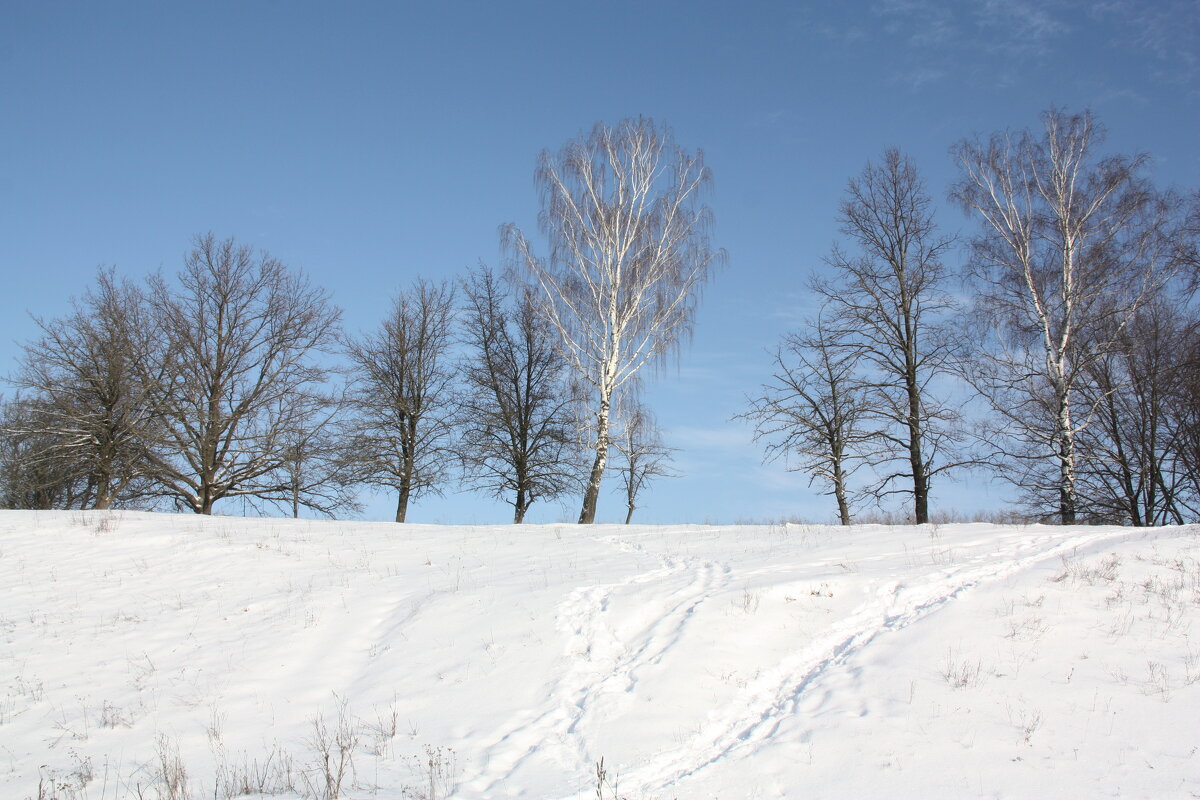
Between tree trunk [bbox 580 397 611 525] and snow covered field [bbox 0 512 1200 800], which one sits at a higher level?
tree trunk [bbox 580 397 611 525]

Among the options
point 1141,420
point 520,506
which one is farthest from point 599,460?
point 1141,420

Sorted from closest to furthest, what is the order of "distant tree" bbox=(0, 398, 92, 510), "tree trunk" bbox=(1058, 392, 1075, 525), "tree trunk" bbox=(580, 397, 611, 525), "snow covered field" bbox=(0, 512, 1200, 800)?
"snow covered field" bbox=(0, 512, 1200, 800) → "tree trunk" bbox=(1058, 392, 1075, 525) → "tree trunk" bbox=(580, 397, 611, 525) → "distant tree" bbox=(0, 398, 92, 510)

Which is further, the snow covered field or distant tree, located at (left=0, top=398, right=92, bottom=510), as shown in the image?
distant tree, located at (left=0, top=398, right=92, bottom=510)

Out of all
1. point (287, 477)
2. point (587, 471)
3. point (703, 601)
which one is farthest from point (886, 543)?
point (287, 477)

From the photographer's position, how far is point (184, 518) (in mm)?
17938

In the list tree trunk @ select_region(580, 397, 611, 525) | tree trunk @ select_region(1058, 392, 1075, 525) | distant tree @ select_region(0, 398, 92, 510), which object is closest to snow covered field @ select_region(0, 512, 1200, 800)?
tree trunk @ select_region(1058, 392, 1075, 525)

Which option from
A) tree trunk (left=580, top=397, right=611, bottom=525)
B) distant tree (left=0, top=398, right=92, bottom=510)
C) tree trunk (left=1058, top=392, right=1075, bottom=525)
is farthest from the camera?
distant tree (left=0, top=398, right=92, bottom=510)

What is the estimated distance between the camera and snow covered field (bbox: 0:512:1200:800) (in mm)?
6270

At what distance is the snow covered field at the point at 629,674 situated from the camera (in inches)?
247

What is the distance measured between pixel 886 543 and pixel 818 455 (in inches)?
358

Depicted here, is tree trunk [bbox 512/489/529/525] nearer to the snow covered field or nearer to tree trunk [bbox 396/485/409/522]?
tree trunk [bbox 396/485/409/522]

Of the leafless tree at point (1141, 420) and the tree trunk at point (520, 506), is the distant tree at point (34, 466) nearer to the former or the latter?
the tree trunk at point (520, 506)

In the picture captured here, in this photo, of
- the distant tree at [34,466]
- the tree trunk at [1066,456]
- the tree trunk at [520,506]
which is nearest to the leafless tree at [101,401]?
the distant tree at [34,466]

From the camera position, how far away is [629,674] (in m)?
7.94
